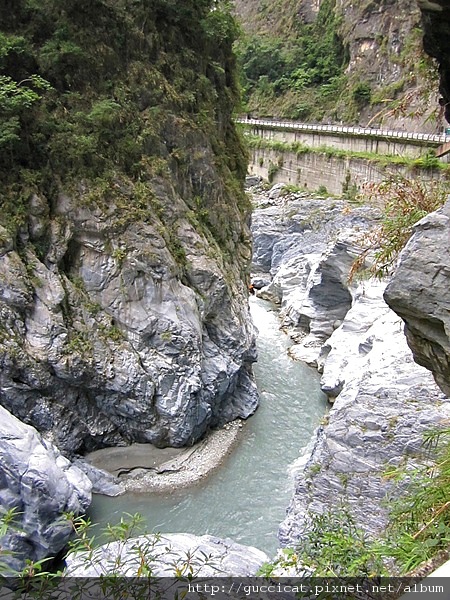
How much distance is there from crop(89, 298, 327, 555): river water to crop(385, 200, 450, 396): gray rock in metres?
6.77

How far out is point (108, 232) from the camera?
11594 millimetres

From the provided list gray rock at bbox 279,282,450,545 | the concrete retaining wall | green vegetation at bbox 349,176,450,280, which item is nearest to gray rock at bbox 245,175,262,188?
the concrete retaining wall

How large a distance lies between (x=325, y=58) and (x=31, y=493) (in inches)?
1618

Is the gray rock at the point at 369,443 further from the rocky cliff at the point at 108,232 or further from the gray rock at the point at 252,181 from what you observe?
the gray rock at the point at 252,181

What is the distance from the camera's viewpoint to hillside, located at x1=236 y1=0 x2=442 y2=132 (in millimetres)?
32781

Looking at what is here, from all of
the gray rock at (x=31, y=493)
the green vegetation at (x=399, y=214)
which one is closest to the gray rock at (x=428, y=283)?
the green vegetation at (x=399, y=214)

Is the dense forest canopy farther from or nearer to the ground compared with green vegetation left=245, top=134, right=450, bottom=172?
farther from the ground

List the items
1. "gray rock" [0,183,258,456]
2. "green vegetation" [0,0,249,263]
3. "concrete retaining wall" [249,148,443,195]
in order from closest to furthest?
"gray rock" [0,183,258,456] → "green vegetation" [0,0,249,263] → "concrete retaining wall" [249,148,443,195]

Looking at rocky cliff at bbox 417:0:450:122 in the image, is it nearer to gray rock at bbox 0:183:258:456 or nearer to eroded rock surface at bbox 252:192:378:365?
gray rock at bbox 0:183:258:456

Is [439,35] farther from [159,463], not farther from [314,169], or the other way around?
[314,169]

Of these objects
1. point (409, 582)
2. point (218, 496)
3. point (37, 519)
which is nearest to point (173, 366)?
point (218, 496)

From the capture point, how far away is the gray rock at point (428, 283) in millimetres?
3266

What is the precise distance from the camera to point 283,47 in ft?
146

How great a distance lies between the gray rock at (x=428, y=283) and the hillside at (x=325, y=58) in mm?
26082
